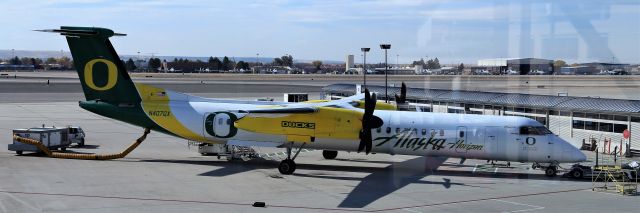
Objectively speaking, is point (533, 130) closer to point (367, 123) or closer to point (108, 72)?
point (367, 123)

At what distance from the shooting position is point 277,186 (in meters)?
22.3

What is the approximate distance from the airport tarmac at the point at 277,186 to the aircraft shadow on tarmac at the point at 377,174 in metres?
0.04

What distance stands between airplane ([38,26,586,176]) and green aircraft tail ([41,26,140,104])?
41 millimetres

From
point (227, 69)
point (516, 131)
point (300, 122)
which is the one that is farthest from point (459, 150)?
point (227, 69)

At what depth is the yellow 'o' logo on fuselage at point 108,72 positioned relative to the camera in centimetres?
2833

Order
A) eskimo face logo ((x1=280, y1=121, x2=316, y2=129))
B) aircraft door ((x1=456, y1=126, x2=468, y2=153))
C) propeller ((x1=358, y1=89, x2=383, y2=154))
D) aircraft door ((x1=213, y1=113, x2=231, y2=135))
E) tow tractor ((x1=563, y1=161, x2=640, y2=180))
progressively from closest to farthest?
tow tractor ((x1=563, y1=161, x2=640, y2=180)) < propeller ((x1=358, y1=89, x2=383, y2=154)) < aircraft door ((x1=456, y1=126, x2=468, y2=153)) < eskimo face logo ((x1=280, y1=121, x2=316, y2=129)) < aircraft door ((x1=213, y1=113, x2=231, y2=135))

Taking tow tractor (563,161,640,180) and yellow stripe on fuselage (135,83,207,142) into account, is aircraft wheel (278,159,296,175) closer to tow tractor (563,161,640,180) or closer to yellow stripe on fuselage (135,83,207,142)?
yellow stripe on fuselage (135,83,207,142)

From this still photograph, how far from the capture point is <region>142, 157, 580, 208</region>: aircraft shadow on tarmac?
21.3 metres

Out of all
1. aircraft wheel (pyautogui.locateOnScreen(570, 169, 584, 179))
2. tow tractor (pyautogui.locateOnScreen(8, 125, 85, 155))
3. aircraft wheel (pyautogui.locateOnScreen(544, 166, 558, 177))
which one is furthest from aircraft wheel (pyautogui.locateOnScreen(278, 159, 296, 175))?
tow tractor (pyautogui.locateOnScreen(8, 125, 85, 155))

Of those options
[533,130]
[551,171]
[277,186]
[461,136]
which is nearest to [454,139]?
[461,136]

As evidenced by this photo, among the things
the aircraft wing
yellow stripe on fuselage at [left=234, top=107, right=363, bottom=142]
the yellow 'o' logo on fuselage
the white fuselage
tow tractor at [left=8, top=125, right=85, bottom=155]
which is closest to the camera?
the white fuselage

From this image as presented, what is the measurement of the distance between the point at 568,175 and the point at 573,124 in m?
9.67

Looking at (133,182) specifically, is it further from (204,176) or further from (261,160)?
(261,160)

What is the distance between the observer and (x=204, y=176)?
24094 mm
